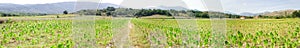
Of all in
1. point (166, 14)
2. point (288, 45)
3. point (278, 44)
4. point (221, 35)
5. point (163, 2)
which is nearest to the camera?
point (288, 45)

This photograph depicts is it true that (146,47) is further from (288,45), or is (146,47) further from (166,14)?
(166,14)

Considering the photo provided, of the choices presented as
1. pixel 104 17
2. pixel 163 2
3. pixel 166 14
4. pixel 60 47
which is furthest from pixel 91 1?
pixel 166 14

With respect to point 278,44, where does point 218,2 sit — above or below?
above

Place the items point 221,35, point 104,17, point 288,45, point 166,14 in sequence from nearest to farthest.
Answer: point 288,45, point 221,35, point 104,17, point 166,14

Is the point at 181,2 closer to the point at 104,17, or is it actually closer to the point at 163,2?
the point at 163,2

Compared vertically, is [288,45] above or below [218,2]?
below

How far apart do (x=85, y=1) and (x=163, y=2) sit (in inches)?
360

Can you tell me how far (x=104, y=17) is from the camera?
3356 cm

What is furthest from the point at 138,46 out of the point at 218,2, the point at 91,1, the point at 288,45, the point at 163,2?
the point at 163,2

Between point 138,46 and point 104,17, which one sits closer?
point 138,46

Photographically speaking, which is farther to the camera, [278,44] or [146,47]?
[278,44]

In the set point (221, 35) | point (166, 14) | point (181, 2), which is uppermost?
point (181, 2)

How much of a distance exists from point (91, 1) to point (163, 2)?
29.4 feet

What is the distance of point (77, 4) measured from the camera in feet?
24.1
